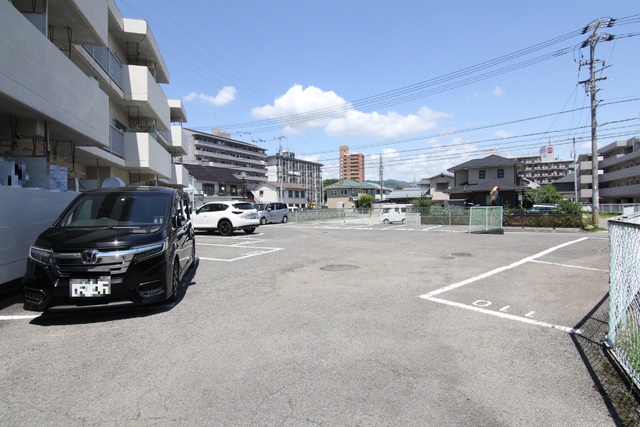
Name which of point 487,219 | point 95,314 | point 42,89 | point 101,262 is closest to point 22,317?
point 95,314

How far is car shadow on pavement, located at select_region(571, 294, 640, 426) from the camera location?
2.53 metres

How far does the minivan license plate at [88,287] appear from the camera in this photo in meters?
4.10

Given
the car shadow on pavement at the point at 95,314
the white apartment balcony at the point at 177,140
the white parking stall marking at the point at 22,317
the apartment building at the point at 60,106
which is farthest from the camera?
the white apartment balcony at the point at 177,140

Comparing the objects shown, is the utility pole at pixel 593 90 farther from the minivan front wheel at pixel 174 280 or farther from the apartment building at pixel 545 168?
the apartment building at pixel 545 168

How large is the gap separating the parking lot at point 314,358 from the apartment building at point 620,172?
56804 mm

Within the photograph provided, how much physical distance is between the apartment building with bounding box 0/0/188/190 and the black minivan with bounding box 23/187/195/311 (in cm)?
344

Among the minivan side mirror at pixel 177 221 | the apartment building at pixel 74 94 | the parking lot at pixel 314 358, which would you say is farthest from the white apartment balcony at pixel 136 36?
the parking lot at pixel 314 358

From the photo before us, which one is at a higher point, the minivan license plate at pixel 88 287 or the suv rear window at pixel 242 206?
the suv rear window at pixel 242 206

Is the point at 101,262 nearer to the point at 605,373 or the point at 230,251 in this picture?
the point at 605,373

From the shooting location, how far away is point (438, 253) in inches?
410

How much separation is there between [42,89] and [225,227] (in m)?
9.76

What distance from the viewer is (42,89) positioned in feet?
24.1

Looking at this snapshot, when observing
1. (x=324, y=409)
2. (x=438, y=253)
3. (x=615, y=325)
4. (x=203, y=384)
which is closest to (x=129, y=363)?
(x=203, y=384)

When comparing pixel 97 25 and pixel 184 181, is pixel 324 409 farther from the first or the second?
pixel 184 181
